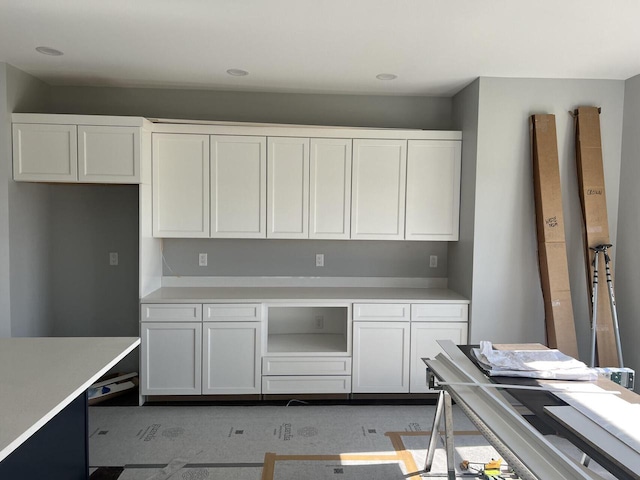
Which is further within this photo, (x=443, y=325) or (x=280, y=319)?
(x=280, y=319)

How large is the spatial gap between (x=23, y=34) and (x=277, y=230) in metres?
2.07

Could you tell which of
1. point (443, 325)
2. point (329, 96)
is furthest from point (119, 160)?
point (443, 325)

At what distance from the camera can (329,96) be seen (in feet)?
13.1

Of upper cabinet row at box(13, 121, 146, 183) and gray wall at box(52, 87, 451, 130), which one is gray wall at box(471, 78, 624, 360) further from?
upper cabinet row at box(13, 121, 146, 183)

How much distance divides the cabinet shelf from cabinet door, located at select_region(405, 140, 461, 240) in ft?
3.42

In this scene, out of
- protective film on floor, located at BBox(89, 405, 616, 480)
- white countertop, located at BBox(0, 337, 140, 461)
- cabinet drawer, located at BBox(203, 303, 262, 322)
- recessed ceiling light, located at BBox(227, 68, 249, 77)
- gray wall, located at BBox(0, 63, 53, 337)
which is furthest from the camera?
cabinet drawer, located at BBox(203, 303, 262, 322)

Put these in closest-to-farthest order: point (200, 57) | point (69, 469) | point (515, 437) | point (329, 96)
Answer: point (515, 437) < point (69, 469) < point (200, 57) < point (329, 96)

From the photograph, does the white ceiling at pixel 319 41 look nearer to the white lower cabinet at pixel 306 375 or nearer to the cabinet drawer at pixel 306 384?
the white lower cabinet at pixel 306 375

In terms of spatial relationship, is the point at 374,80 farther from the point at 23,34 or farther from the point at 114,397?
the point at 114,397

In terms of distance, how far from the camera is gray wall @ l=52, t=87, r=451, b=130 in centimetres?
387

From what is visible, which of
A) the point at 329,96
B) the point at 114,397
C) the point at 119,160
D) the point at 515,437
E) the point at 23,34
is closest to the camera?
the point at 515,437

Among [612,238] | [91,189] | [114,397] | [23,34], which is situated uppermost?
[23,34]

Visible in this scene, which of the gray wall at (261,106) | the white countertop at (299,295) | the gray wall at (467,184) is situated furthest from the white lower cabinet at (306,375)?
the gray wall at (261,106)

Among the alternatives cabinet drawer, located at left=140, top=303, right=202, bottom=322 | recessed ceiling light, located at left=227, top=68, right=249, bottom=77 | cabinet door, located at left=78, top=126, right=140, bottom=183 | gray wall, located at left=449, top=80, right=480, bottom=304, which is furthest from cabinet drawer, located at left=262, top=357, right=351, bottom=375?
recessed ceiling light, located at left=227, top=68, right=249, bottom=77
